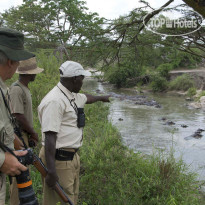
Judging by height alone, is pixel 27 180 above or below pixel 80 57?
below

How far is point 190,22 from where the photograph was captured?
4578mm

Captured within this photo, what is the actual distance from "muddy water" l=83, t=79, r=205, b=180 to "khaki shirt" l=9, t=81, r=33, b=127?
3.63 metres

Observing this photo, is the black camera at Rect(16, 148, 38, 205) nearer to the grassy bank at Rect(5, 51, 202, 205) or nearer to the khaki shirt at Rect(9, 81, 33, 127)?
the khaki shirt at Rect(9, 81, 33, 127)

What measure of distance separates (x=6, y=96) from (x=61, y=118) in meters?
0.69

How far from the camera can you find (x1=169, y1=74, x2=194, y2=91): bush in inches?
1057

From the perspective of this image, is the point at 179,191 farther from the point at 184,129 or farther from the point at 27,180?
the point at 184,129

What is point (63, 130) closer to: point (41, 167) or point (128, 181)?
point (41, 167)

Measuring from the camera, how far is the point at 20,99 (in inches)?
118

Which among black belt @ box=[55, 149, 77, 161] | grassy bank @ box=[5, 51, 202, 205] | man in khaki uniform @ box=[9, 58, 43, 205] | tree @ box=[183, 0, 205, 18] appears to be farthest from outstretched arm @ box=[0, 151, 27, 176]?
tree @ box=[183, 0, 205, 18]

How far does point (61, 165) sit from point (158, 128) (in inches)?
A: 427

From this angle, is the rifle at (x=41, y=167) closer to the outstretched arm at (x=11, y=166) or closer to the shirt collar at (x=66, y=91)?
the outstretched arm at (x=11, y=166)

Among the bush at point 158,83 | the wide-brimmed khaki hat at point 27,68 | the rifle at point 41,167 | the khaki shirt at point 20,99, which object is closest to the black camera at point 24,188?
the rifle at point 41,167

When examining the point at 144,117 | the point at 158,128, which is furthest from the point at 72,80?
the point at 144,117

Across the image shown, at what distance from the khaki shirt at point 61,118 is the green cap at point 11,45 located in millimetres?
690
